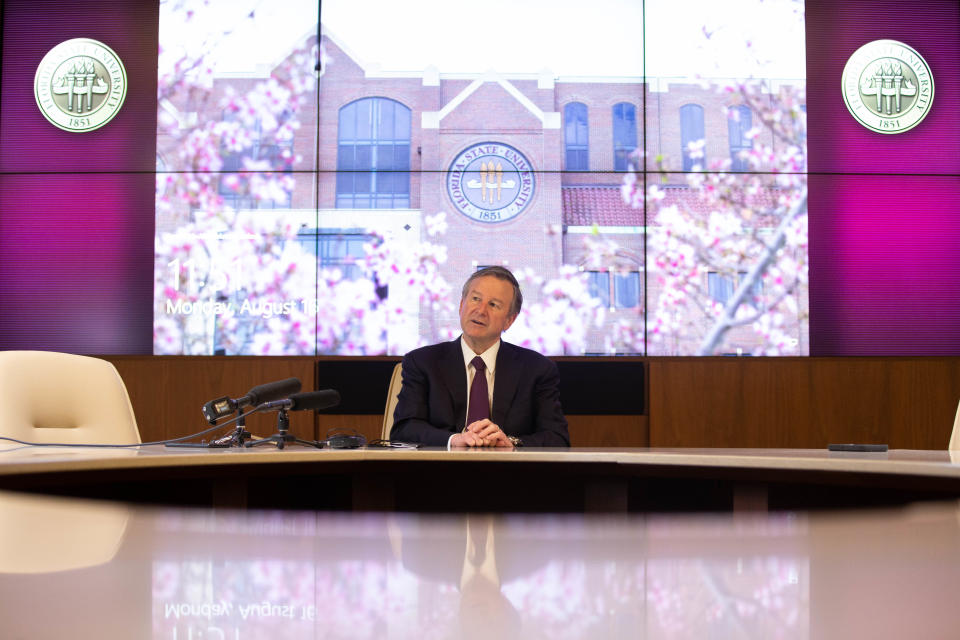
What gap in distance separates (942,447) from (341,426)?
310cm

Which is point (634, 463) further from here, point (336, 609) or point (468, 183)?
point (468, 183)

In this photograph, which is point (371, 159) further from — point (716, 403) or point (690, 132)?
point (716, 403)

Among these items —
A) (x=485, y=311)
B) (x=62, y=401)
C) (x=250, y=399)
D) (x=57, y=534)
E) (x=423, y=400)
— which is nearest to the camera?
(x=57, y=534)

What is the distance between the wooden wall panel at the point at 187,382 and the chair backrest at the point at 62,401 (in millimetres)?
1693

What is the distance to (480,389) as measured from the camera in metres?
2.80

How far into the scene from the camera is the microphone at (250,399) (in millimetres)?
2152

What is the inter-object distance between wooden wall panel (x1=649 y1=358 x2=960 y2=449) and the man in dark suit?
177 centimetres

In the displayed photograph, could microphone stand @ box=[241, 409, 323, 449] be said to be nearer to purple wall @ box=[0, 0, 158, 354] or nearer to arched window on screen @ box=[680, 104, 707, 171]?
purple wall @ box=[0, 0, 158, 354]

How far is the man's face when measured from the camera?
289 cm

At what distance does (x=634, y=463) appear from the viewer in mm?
1959

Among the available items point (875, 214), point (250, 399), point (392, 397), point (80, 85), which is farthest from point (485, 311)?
point (80, 85)

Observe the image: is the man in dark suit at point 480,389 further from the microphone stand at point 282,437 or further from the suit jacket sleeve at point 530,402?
the microphone stand at point 282,437

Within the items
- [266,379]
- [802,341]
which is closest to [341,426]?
[266,379]

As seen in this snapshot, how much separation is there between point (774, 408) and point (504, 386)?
2189mm
